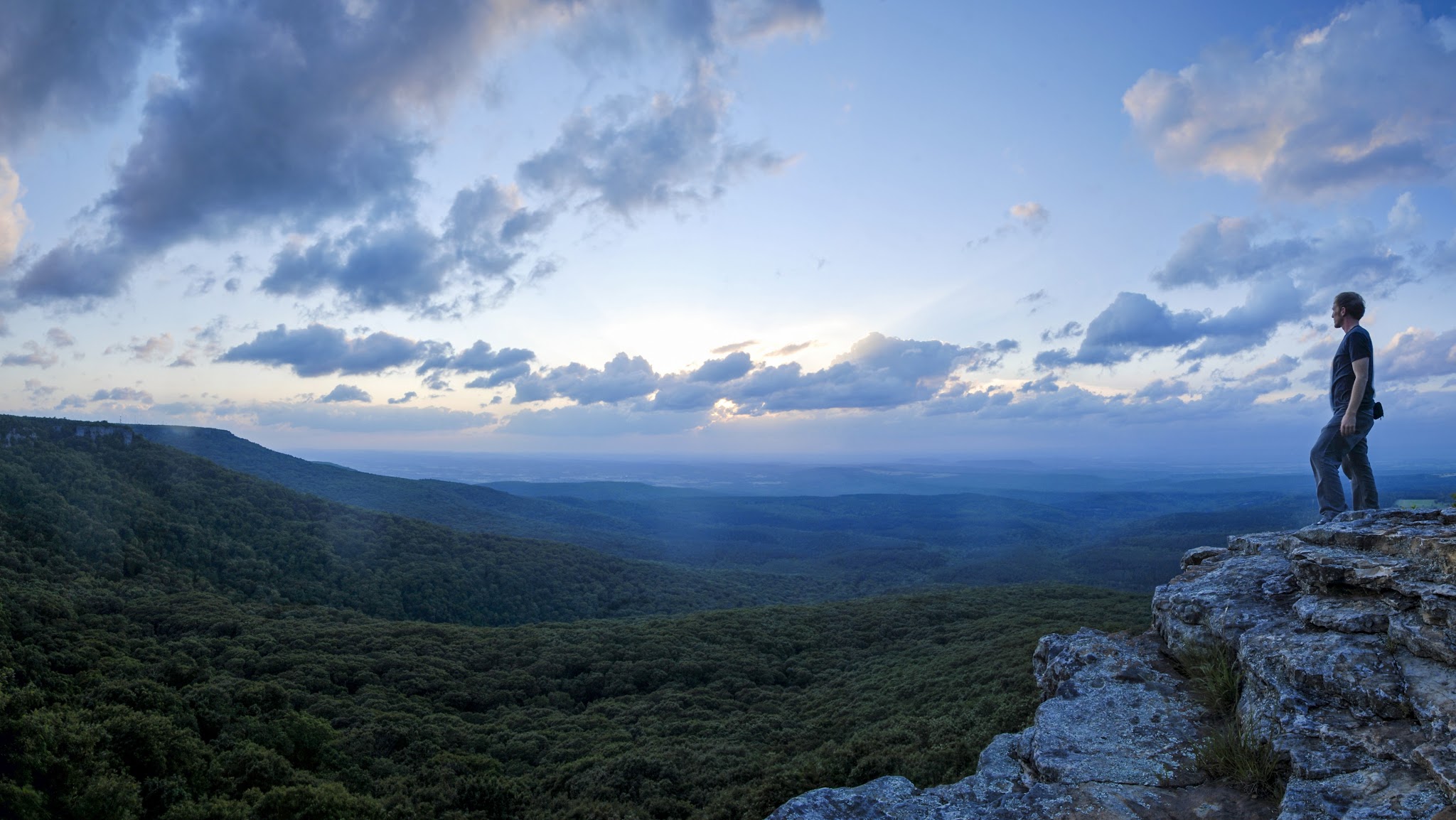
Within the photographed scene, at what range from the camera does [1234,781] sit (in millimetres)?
5938

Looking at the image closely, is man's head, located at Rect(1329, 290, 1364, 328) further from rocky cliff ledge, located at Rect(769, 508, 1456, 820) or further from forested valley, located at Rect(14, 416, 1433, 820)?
forested valley, located at Rect(14, 416, 1433, 820)

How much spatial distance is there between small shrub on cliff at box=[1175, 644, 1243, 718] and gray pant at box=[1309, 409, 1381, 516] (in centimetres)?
338

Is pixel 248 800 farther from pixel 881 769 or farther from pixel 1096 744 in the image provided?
pixel 1096 744

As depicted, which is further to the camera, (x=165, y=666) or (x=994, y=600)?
(x=994, y=600)

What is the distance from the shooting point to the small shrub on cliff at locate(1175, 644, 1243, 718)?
7.47 m

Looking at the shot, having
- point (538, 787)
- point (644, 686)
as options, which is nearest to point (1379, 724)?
point (538, 787)

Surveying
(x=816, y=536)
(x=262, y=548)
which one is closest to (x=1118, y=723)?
(x=262, y=548)

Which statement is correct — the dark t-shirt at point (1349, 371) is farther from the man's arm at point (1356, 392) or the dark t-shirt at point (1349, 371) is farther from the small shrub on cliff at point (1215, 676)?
the small shrub on cliff at point (1215, 676)

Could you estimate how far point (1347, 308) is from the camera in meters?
8.98

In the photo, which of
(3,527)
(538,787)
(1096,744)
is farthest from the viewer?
(3,527)

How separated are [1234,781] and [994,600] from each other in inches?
1484

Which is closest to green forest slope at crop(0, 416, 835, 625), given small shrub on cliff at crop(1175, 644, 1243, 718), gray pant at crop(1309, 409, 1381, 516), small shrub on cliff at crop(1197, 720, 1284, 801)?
small shrub on cliff at crop(1197, 720, 1284, 801)

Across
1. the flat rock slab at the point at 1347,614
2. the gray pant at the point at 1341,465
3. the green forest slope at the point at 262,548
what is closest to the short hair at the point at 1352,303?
the gray pant at the point at 1341,465

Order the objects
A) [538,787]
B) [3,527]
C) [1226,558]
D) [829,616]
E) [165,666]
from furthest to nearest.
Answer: [829,616] → [3,527] → [165,666] → [538,787] → [1226,558]
